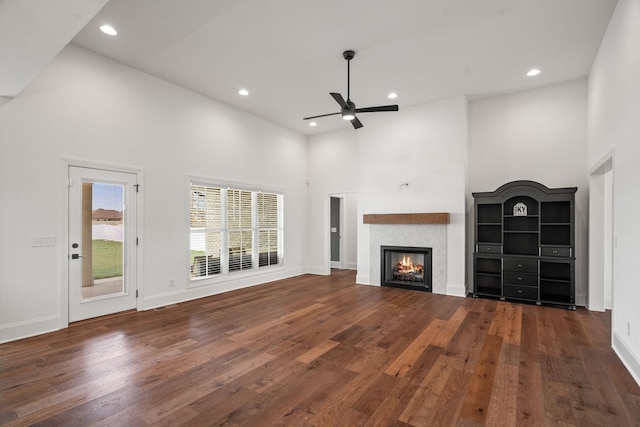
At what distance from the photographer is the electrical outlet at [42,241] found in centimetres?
384

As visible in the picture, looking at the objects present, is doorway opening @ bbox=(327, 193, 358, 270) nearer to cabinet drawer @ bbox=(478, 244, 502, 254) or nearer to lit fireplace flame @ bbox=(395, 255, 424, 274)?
lit fireplace flame @ bbox=(395, 255, 424, 274)

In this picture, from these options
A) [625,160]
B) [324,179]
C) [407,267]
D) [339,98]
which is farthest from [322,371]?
[324,179]

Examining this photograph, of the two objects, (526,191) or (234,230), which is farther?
(234,230)

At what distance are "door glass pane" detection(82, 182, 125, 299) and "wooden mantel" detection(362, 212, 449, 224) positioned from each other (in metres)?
4.54

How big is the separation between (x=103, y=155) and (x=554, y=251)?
6984 mm

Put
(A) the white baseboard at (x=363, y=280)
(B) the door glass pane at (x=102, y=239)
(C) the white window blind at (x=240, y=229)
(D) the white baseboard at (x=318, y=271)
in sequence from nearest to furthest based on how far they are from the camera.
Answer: (B) the door glass pane at (x=102, y=239) < (C) the white window blind at (x=240, y=229) < (A) the white baseboard at (x=363, y=280) < (D) the white baseboard at (x=318, y=271)

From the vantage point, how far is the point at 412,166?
644cm

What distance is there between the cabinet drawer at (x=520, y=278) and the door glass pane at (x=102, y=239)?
616 cm

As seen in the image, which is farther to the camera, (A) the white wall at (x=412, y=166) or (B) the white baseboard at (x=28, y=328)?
(A) the white wall at (x=412, y=166)

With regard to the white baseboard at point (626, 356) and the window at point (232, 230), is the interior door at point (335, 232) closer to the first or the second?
the window at point (232, 230)

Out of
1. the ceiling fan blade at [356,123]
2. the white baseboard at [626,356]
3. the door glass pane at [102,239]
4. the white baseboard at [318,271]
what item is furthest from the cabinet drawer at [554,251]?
the door glass pane at [102,239]

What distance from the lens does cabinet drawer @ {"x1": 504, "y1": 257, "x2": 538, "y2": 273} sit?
208 inches

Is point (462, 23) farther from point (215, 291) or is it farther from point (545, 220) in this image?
point (215, 291)

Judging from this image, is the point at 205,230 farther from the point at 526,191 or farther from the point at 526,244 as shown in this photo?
the point at 526,244
